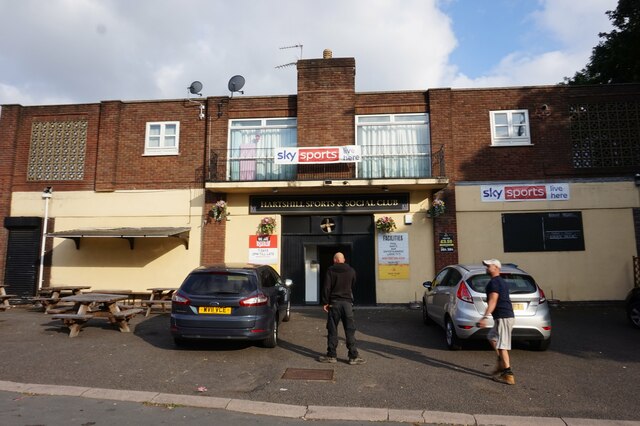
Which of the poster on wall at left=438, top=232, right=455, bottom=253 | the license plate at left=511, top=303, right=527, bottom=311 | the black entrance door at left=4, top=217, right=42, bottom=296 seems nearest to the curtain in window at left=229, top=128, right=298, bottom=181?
the poster on wall at left=438, top=232, right=455, bottom=253

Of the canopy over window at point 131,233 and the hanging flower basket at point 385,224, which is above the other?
the hanging flower basket at point 385,224

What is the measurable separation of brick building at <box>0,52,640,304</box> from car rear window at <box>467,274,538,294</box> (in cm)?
597

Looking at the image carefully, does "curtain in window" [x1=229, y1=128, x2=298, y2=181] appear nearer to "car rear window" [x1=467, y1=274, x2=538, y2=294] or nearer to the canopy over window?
the canopy over window

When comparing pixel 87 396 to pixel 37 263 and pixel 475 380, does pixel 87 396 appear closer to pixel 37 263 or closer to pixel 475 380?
pixel 475 380

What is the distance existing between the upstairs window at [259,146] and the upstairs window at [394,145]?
2297mm

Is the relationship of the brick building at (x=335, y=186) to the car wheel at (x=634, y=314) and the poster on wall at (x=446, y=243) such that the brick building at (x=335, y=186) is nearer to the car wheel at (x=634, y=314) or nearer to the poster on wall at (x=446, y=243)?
the poster on wall at (x=446, y=243)

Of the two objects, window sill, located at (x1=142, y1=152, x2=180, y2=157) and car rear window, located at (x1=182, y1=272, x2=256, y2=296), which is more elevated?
window sill, located at (x1=142, y1=152, x2=180, y2=157)

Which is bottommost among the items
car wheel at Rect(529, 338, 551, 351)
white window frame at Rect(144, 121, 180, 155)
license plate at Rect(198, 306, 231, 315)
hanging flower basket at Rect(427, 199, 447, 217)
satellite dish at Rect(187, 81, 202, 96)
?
car wheel at Rect(529, 338, 551, 351)

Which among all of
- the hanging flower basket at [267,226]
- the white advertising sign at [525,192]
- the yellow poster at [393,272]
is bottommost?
the yellow poster at [393,272]

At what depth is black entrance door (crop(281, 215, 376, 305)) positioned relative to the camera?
1384 centimetres

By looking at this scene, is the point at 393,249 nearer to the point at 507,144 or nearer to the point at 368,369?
the point at 507,144

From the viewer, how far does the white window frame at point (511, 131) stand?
46.0ft

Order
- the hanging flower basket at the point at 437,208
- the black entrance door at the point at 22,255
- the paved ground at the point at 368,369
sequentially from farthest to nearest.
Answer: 1. the black entrance door at the point at 22,255
2. the hanging flower basket at the point at 437,208
3. the paved ground at the point at 368,369

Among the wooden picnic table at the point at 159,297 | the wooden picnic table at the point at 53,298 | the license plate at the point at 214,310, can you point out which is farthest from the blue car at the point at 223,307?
the wooden picnic table at the point at 53,298
